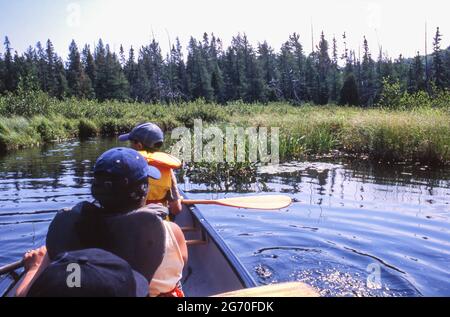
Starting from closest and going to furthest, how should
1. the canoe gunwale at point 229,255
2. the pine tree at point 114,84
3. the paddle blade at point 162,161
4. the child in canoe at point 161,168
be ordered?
the canoe gunwale at point 229,255 → the paddle blade at point 162,161 → the child in canoe at point 161,168 → the pine tree at point 114,84

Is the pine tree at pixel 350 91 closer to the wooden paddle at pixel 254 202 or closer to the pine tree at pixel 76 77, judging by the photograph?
the pine tree at pixel 76 77

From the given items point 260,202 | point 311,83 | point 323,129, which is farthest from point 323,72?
point 260,202

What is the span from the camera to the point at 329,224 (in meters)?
6.37

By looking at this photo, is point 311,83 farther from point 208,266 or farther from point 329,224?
point 208,266

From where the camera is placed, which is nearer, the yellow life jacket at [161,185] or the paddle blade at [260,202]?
the yellow life jacket at [161,185]

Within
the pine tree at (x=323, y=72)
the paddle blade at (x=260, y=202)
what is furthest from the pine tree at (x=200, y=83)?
the paddle blade at (x=260, y=202)

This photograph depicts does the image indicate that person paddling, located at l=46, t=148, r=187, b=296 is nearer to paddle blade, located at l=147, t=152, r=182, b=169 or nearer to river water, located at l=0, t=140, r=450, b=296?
river water, located at l=0, t=140, r=450, b=296

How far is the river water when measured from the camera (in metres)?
4.57

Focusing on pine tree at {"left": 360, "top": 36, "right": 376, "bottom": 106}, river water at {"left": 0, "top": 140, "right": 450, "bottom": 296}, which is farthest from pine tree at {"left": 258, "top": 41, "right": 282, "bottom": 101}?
river water at {"left": 0, "top": 140, "right": 450, "bottom": 296}

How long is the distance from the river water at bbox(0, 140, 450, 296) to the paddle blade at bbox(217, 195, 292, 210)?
0.60 meters

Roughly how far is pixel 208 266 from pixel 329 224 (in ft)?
9.33

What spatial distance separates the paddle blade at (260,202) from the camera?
16.9ft

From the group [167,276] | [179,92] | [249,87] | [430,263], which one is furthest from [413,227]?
[179,92]

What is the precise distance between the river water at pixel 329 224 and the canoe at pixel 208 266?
27.4 inches
